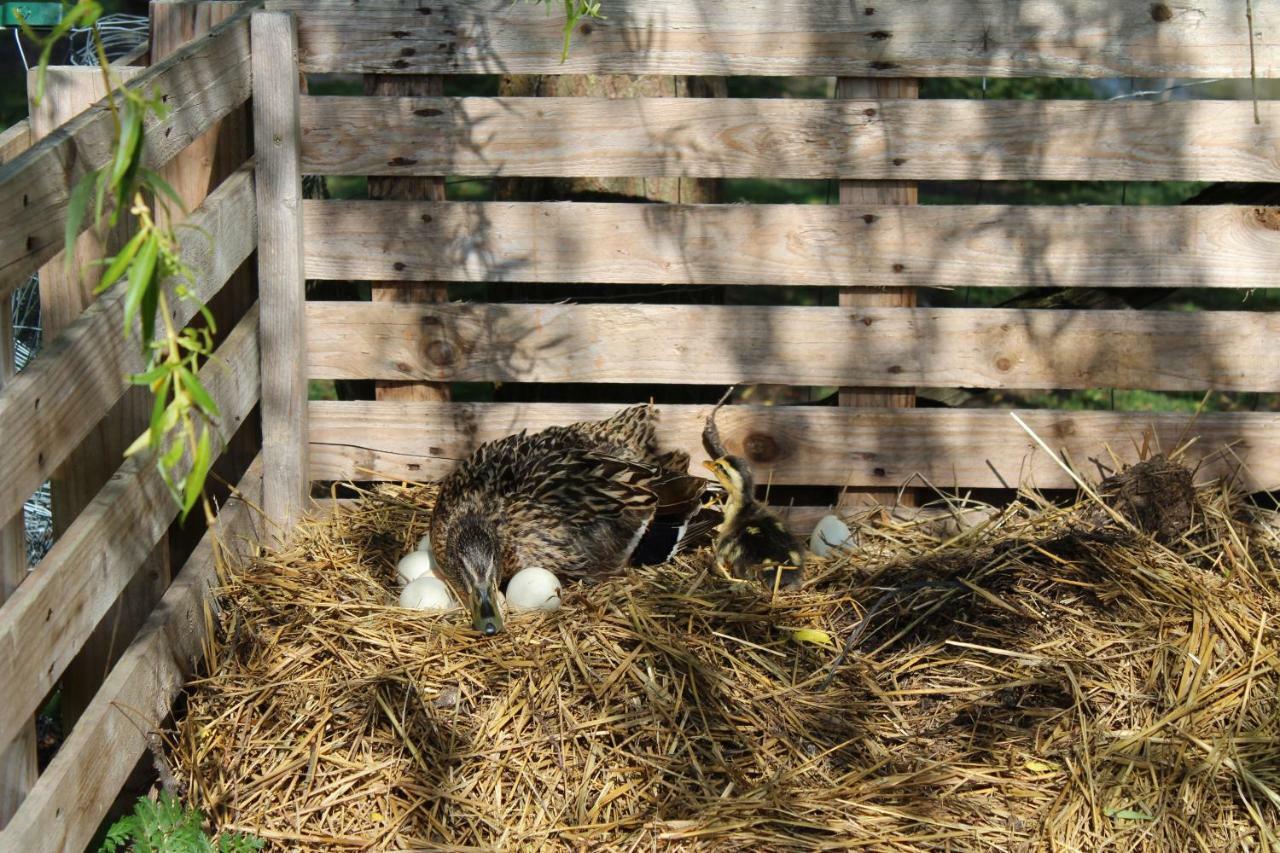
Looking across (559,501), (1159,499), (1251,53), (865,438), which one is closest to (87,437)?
(559,501)

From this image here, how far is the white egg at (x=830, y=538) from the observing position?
509 centimetres

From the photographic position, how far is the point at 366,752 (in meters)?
3.95

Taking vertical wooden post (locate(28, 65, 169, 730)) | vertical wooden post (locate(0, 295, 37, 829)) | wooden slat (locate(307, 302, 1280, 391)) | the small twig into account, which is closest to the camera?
vertical wooden post (locate(0, 295, 37, 829))

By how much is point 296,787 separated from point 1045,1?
11.7 feet

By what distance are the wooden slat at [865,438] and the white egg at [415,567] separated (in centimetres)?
55

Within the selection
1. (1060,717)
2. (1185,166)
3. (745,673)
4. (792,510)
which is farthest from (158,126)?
(1185,166)

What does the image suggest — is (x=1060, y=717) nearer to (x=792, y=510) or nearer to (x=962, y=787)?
(x=962, y=787)

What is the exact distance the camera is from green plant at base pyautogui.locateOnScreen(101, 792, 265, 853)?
11.5 ft

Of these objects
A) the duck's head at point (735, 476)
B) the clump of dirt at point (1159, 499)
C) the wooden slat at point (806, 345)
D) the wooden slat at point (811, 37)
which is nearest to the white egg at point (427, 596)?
the wooden slat at point (806, 345)

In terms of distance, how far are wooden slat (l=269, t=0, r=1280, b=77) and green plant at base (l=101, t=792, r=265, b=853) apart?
2.65 meters

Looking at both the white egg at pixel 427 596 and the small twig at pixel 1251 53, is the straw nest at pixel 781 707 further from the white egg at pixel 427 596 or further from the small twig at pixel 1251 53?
the small twig at pixel 1251 53

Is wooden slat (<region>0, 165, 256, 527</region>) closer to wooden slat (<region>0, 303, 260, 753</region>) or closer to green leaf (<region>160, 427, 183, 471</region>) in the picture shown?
wooden slat (<region>0, 303, 260, 753</region>)

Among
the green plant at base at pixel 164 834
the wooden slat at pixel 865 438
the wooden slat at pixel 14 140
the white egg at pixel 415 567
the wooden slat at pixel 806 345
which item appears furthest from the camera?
the wooden slat at pixel 865 438

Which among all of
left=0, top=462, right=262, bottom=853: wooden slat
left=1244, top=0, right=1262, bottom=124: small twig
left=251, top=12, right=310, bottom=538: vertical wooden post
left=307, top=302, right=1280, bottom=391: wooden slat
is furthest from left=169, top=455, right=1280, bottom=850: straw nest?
left=1244, top=0, right=1262, bottom=124: small twig
